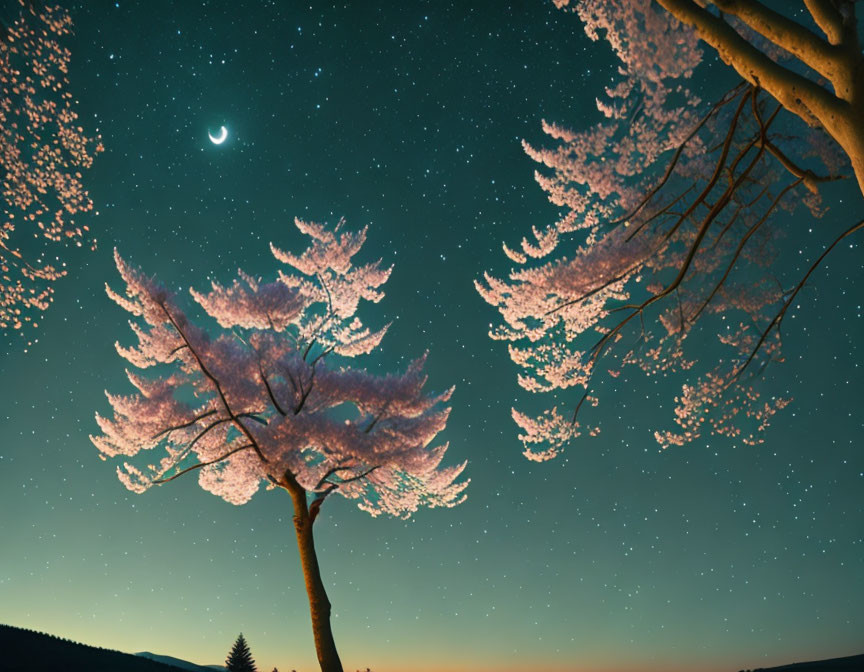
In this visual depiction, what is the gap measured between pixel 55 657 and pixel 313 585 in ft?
12.6

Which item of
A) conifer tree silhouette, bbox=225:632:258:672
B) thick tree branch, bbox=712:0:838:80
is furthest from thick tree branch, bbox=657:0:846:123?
conifer tree silhouette, bbox=225:632:258:672

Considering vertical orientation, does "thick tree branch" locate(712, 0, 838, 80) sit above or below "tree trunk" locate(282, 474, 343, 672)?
above

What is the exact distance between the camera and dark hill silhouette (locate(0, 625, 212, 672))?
6.32 metres

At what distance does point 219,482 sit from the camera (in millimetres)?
11711

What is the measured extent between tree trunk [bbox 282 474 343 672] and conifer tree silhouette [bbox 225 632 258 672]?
1157 centimetres

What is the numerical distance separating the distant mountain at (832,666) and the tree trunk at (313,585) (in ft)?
25.2

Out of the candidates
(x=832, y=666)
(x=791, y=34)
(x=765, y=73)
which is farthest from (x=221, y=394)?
(x=832, y=666)

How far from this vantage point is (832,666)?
26.6 ft

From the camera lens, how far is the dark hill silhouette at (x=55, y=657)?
6.32m

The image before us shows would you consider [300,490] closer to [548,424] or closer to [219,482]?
[219,482]

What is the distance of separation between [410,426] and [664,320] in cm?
583

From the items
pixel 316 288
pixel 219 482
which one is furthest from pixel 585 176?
pixel 219 482

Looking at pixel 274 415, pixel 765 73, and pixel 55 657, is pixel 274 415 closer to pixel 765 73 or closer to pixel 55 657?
pixel 55 657

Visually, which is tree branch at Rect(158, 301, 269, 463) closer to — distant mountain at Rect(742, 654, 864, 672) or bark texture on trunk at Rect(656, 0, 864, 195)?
bark texture on trunk at Rect(656, 0, 864, 195)
